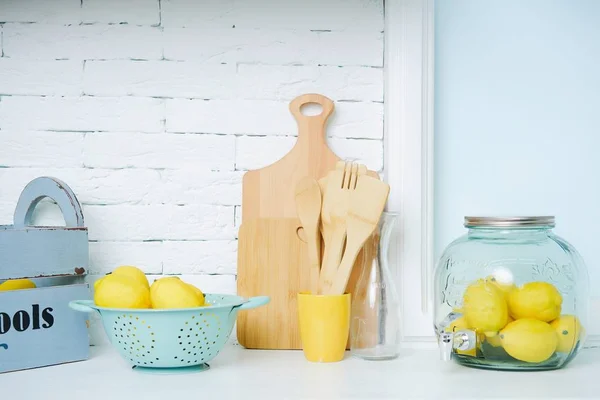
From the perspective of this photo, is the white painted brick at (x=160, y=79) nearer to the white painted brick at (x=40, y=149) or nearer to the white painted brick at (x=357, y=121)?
the white painted brick at (x=40, y=149)

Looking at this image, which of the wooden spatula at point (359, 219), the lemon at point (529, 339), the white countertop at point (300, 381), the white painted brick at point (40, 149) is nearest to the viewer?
the white countertop at point (300, 381)

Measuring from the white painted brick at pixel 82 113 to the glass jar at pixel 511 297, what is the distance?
67 centimetres

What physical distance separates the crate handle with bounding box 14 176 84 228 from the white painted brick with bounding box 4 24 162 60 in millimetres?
280

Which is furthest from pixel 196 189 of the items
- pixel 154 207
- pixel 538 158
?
pixel 538 158

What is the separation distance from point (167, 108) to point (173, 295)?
477 mm

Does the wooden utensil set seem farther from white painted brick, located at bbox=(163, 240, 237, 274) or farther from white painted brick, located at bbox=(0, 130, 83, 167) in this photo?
white painted brick, located at bbox=(0, 130, 83, 167)

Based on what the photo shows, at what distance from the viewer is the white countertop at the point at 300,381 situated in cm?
101

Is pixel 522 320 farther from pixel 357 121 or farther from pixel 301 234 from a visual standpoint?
pixel 357 121

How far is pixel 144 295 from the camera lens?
1155 millimetres

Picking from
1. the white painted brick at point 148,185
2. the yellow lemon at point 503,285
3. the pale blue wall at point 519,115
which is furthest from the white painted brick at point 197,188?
the yellow lemon at point 503,285

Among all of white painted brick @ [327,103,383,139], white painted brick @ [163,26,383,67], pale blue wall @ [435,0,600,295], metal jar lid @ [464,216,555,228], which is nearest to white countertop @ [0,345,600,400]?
metal jar lid @ [464,216,555,228]

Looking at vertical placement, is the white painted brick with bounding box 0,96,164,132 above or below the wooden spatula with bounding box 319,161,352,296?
above

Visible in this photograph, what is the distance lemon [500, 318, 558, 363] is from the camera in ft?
3.68

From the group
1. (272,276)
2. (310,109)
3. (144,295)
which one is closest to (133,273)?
(144,295)
